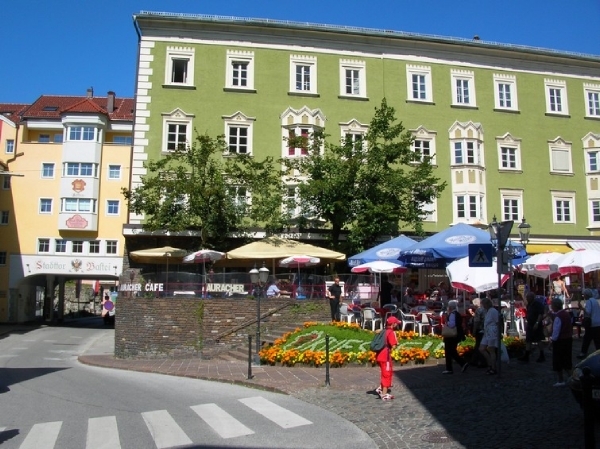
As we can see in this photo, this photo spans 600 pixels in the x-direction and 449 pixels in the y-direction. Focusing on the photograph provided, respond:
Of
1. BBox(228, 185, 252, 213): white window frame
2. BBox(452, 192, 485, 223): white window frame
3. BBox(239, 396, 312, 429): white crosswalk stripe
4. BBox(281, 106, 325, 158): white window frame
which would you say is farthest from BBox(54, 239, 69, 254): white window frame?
BBox(239, 396, 312, 429): white crosswalk stripe

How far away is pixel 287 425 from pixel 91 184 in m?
37.3

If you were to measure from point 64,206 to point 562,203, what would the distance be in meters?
32.7

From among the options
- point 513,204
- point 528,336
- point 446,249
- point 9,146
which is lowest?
point 528,336

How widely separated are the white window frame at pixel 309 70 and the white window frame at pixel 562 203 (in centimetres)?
1557

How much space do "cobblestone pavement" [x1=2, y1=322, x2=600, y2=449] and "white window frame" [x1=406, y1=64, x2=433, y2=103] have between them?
21.6 metres

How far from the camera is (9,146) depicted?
46219 mm

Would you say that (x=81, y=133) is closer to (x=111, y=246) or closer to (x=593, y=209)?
(x=111, y=246)

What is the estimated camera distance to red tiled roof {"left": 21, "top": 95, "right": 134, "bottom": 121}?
146 feet

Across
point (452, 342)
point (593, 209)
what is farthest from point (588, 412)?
point (593, 209)

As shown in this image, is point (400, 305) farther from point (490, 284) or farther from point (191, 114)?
point (191, 114)

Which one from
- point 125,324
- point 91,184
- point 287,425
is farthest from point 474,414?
point 91,184

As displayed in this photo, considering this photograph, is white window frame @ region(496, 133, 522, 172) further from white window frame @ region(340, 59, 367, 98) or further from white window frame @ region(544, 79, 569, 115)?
white window frame @ region(340, 59, 367, 98)

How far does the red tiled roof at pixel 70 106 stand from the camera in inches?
1748

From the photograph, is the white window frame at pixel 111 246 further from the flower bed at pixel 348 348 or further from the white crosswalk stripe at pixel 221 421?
the white crosswalk stripe at pixel 221 421
